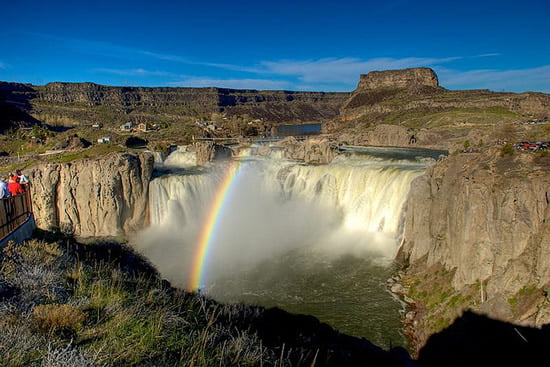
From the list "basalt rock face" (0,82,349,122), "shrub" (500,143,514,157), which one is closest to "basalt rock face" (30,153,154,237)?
"shrub" (500,143,514,157)

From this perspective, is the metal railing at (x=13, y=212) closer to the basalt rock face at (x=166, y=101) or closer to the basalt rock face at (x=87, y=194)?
the basalt rock face at (x=87, y=194)

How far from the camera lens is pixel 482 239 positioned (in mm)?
13398

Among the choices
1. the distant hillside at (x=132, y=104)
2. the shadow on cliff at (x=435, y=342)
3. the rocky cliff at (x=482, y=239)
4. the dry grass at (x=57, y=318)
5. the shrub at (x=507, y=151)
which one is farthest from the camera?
the distant hillside at (x=132, y=104)

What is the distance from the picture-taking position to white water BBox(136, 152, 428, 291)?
21.6m

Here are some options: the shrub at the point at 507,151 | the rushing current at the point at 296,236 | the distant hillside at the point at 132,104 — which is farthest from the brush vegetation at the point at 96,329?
the distant hillside at the point at 132,104

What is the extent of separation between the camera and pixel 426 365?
11.6 meters

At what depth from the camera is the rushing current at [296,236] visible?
16188 millimetres

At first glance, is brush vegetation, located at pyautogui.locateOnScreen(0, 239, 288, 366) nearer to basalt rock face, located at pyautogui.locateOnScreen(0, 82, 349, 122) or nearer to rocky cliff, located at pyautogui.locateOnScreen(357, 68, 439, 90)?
basalt rock face, located at pyautogui.locateOnScreen(0, 82, 349, 122)

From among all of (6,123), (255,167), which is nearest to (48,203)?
(255,167)

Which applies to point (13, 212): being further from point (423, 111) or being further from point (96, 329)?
point (423, 111)

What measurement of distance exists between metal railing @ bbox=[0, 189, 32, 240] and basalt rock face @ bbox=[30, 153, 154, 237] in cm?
1522

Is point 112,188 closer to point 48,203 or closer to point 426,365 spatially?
point 48,203

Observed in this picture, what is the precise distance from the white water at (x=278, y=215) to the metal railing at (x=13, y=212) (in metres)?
9.12

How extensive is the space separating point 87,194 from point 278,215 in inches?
572
